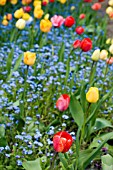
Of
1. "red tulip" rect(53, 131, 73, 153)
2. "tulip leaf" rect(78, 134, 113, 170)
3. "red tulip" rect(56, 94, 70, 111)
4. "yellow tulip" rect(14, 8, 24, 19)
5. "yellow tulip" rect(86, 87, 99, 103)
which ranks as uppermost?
"yellow tulip" rect(14, 8, 24, 19)

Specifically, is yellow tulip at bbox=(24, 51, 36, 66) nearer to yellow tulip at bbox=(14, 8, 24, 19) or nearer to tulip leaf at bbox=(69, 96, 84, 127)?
tulip leaf at bbox=(69, 96, 84, 127)

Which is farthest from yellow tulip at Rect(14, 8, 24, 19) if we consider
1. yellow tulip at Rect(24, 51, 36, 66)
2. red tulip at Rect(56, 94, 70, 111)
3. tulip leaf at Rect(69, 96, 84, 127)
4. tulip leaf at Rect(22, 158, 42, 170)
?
tulip leaf at Rect(22, 158, 42, 170)

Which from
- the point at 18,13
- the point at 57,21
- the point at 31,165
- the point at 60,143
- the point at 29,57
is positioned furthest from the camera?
the point at 18,13

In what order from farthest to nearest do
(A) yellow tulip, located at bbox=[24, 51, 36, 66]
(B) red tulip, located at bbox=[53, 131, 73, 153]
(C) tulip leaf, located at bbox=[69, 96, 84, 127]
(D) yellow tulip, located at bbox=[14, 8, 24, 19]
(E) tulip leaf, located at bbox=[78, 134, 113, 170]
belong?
(D) yellow tulip, located at bbox=[14, 8, 24, 19], (A) yellow tulip, located at bbox=[24, 51, 36, 66], (C) tulip leaf, located at bbox=[69, 96, 84, 127], (E) tulip leaf, located at bbox=[78, 134, 113, 170], (B) red tulip, located at bbox=[53, 131, 73, 153]

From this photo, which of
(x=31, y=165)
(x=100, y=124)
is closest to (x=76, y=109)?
(x=100, y=124)

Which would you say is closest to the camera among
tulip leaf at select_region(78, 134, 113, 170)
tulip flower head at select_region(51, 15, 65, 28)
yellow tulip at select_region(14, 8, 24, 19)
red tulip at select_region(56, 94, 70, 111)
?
tulip leaf at select_region(78, 134, 113, 170)

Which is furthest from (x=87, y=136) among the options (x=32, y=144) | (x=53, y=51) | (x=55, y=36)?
(x=55, y=36)

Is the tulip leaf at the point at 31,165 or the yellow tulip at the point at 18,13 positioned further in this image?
the yellow tulip at the point at 18,13

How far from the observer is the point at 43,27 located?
4.14 metres

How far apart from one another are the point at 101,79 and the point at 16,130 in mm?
1203

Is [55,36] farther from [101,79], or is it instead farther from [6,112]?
[6,112]

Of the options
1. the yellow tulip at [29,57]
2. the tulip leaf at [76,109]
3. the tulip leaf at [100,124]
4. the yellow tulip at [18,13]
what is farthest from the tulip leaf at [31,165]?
the yellow tulip at [18,13]

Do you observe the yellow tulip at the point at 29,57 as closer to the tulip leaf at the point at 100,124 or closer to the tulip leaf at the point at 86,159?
the tulip leaf at the point at 100,124

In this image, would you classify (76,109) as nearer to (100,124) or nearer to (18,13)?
(100,124)
